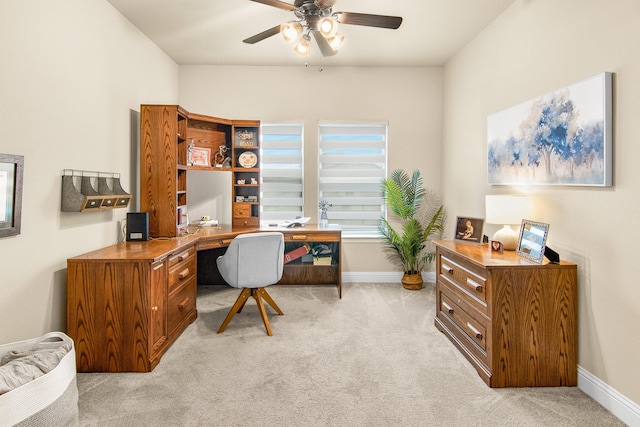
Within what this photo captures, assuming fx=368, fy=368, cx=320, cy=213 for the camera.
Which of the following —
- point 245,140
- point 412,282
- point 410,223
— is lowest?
point 412,282

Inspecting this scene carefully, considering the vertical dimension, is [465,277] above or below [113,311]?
above

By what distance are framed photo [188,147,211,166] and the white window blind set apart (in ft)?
2.41

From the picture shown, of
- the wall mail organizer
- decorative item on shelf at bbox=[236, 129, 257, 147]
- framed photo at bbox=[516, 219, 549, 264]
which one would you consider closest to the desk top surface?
the wall mail organizer

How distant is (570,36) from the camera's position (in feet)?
8.02

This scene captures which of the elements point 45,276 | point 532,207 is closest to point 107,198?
point 45,276

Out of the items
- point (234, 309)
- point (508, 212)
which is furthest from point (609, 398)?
point (234, 309)

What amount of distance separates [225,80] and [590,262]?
4.35 metres

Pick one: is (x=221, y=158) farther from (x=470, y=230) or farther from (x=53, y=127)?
(x=470, y=230)

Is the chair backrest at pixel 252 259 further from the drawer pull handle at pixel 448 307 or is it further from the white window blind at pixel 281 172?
the white window blind at pixel 281 172

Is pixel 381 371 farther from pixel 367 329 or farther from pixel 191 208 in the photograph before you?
pixel 191 208

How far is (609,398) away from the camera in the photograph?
212 centimetres

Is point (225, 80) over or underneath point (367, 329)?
over

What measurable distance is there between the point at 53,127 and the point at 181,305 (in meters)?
1.64

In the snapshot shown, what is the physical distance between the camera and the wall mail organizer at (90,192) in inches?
103
